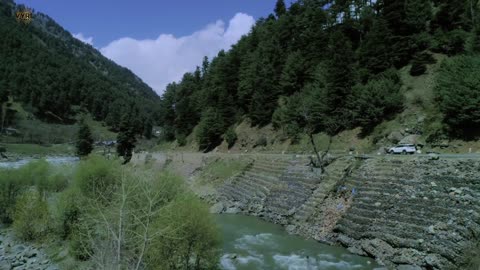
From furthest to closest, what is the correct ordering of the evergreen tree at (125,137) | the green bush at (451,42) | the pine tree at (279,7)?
1. the pine tree at (279,7)
2. the evergreen tree at (125,137)
3. the green bush at (451,42)

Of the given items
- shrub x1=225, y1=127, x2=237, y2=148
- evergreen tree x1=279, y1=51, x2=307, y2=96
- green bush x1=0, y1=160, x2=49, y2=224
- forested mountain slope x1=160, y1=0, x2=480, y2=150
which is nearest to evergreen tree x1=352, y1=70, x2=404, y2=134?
forested mountain slope x1=160, y1=0, x2=480, y2=150

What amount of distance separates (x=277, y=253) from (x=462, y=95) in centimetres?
2403

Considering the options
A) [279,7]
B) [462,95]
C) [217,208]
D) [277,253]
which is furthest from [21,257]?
[279,7]

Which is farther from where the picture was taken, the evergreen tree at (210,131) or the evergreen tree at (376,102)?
the evergreen tree at (210,131)

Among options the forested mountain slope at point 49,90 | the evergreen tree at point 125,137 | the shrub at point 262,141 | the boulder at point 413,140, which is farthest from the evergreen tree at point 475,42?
the forested mountain slope at point 49,90

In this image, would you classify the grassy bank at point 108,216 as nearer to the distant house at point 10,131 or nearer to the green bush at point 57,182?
the green bush at point 57,182

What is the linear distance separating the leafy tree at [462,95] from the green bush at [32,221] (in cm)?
3580

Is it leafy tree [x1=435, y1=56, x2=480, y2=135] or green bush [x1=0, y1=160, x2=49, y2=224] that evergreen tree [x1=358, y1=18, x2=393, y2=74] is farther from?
green bush [x1=0, y1=160, x2=49, y2=224]

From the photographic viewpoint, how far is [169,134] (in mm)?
92500

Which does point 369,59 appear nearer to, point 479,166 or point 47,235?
point 479,166

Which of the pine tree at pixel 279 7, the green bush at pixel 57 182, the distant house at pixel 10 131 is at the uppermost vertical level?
the pine tree at pixel 279 7

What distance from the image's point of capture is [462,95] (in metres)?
33.8

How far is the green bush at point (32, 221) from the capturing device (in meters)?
25.4

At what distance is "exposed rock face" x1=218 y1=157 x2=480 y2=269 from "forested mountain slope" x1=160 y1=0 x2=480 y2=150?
11.4 metres
